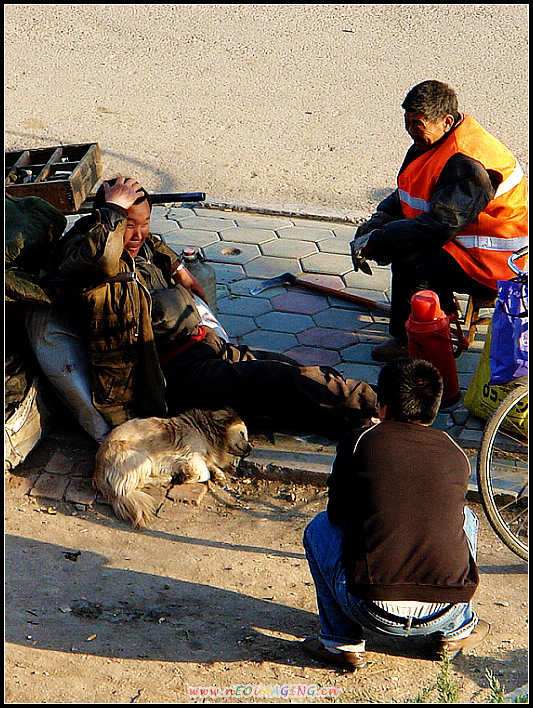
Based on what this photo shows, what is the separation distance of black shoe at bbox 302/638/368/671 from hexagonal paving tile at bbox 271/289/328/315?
2909 millimetres

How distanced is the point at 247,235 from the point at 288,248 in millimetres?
396

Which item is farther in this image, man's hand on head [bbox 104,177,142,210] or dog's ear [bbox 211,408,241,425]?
dog's ear [bbox 211,408,241,425]

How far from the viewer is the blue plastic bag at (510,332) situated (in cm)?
428

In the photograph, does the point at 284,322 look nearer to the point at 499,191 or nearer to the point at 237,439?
the point at 237,439

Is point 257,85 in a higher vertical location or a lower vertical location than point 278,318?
higher

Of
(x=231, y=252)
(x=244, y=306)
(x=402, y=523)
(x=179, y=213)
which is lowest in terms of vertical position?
(x=402, y=523)

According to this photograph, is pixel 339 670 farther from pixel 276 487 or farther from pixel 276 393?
pixel 276 393

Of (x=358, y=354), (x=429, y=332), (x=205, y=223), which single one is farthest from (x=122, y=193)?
(x=205, y=223)

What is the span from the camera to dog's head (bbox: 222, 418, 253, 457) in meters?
4.54

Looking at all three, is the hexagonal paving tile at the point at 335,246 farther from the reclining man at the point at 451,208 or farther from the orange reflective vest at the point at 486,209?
the orange reflective vest at the point at 486,209

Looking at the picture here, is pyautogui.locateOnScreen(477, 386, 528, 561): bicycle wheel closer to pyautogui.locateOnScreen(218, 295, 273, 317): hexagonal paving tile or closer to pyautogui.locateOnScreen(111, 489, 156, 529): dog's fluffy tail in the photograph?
pyautogui.locateOnScreen(111, 489, 156, 529): dog's fluffy tail

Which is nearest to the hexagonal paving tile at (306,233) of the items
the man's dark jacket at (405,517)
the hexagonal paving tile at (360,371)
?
the hexagonal paving tile at (360,371)

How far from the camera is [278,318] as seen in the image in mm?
5859

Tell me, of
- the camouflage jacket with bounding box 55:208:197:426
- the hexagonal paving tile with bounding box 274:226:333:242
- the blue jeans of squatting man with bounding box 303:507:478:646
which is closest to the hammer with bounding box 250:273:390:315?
the hexagonal paving tile with bounding box 274:226:333:242
